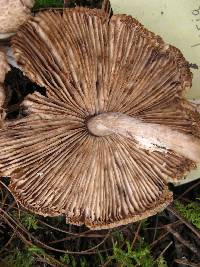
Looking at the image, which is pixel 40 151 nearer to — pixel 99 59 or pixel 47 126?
pixel 47 126

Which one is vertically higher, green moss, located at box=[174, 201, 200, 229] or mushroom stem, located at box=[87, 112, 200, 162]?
mushroom stem, located at box=[87, 112, 200, 162]

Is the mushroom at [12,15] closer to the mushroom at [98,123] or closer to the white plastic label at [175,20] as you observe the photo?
the mushroom at [98,123]

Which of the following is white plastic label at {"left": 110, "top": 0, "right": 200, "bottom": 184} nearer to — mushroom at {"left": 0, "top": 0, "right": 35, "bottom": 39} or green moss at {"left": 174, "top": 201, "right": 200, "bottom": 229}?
green moss at {"left": 174, "top": 201, "right": 200, "bottom": 229}

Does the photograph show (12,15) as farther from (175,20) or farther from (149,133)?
(175,20)

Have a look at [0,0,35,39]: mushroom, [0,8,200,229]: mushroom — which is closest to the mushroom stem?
[0,8,200,229]: mushroom

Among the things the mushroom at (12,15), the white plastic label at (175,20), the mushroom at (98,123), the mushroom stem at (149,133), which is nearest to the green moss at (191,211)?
the white plastic label at (175,20)

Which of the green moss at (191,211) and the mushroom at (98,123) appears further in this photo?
the green moss at (191,211)

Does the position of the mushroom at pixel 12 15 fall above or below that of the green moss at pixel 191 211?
above

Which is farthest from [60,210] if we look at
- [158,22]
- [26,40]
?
[158,22]

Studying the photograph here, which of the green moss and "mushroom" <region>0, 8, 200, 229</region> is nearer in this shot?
"mushroom" <region>0, 8, 200, 229</region>
